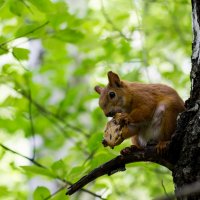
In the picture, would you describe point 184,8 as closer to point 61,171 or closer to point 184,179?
point 61,171

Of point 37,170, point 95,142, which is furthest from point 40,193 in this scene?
point 95,142

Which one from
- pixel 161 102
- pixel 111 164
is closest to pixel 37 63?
pixel 161 102

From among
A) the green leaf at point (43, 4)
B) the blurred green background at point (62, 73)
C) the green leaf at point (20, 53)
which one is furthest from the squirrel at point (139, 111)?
the green leaf at point (43, 4)

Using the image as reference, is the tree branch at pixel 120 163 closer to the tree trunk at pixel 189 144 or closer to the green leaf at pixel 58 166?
the tree trunk at pixel 189 144

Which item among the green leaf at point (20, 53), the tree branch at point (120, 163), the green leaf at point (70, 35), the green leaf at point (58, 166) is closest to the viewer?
the tree branch at point (120, 163)

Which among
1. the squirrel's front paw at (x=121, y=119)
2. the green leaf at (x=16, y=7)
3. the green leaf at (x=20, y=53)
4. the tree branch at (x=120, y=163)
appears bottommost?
the tree branch at (x=120, y=163)

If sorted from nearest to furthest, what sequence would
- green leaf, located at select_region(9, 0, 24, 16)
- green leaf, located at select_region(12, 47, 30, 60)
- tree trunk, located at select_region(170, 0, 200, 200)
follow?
tree trunk, located at select_region(170, 0, 200, 200) → green leaf, located at select_region(12, 47, 30, 60) → green leaf, located at select_region(9, 0, 24, 16)

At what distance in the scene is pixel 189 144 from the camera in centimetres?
178

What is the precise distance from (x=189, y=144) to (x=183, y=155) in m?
0.05

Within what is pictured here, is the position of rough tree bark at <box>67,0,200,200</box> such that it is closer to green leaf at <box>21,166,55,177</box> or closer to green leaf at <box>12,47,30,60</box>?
green leaf at <box>21,166,55,177</box>

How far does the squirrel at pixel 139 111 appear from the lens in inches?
91.9

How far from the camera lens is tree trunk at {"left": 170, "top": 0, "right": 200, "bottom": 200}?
1726 millimetres

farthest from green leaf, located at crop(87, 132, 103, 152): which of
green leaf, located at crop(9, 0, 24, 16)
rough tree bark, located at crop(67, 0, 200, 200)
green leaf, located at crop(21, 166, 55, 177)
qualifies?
green leaf, located at crop(9, 0, 24, 16)

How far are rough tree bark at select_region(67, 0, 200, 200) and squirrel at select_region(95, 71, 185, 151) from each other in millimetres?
59
